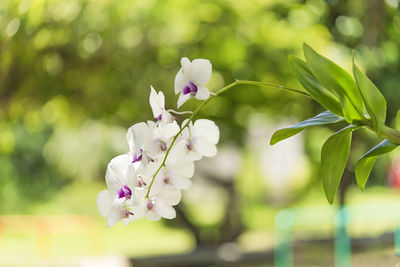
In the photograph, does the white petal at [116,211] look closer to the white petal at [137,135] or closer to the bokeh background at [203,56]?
the white petal at [137,135]

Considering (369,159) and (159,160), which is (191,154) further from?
(369,159)

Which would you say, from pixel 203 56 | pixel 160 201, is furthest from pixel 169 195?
pixel 203 56

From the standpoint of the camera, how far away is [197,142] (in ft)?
1.61

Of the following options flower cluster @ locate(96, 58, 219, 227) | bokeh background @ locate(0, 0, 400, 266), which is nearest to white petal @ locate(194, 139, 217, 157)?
flower cluster @ locate(96, 58, 219, 227)

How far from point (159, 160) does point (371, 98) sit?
7.3 inches

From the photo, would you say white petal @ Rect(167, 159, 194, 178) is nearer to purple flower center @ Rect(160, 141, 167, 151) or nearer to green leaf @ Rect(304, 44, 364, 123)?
purple flower center @ Rect(160, 141, 167, 151)

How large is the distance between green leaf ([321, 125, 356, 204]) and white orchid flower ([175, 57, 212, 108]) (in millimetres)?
114

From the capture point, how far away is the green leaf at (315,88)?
19.8 inches

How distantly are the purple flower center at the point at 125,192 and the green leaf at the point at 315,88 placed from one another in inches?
6.8

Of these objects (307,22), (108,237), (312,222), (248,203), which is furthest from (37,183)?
(307,22)

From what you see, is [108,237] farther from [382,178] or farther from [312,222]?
[382,178]

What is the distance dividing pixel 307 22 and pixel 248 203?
15.4ft

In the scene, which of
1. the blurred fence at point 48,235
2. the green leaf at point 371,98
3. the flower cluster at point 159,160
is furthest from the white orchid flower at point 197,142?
the blurred fence at point 48,235

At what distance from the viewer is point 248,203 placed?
7980 mm
